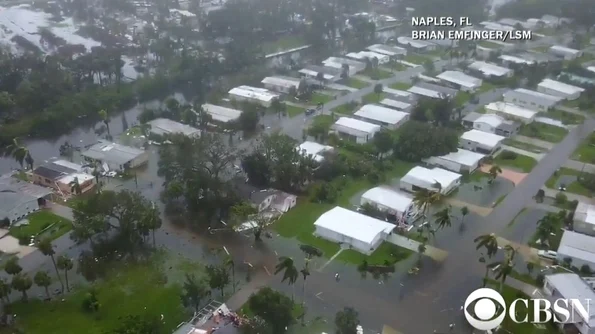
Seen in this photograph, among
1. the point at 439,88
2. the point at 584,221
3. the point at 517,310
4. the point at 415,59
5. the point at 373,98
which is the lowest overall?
the point at 517,310

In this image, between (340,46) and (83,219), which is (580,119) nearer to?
(340,46)

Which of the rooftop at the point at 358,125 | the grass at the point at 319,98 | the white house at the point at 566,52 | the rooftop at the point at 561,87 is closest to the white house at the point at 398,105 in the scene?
the grass at the point at 319,98

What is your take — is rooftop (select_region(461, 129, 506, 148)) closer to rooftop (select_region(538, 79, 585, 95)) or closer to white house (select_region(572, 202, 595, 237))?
white house (select_region(572, 202, 595, 237))

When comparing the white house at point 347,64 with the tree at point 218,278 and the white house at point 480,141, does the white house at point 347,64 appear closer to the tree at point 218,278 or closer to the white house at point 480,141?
the white house at point 480,141

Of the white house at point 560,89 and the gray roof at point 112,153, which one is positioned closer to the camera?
the gray roof at point 112,153

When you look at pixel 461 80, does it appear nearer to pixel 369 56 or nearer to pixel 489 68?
pixel 489 68

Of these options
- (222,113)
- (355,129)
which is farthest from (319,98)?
(222,113)
